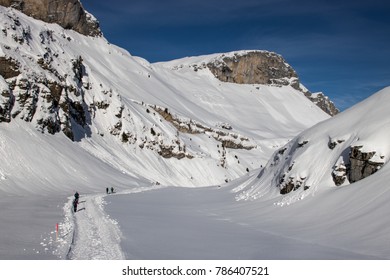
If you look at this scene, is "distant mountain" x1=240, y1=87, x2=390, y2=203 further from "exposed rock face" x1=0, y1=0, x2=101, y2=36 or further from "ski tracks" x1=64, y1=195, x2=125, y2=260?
"exposed rock face" x1=0, y1=0, x2=101, y2=36

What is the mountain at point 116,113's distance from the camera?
47.4m

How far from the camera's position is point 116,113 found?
2719 inches

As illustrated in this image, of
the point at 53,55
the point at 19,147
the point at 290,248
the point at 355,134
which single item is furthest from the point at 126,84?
the point at 290,248

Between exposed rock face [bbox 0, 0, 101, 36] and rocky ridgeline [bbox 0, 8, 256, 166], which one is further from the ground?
exposed rock face [bbox 0, 0, 101, 36]

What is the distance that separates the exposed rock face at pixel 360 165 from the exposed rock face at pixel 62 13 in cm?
9765

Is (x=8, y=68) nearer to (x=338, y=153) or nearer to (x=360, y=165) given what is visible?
(x=338, y=153)

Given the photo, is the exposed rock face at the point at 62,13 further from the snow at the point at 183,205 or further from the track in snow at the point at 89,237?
the track in snow at the point at 89,237

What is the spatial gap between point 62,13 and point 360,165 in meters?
110

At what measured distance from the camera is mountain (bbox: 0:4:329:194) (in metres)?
47.4

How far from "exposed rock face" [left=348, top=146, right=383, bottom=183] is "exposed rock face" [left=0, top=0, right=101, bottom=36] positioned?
97647mm

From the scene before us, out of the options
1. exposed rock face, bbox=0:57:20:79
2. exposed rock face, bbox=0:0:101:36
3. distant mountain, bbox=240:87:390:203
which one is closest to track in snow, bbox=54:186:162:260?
distant mountain, bbox=240:87:390:203

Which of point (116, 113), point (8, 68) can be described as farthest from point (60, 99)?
point (116, 113)

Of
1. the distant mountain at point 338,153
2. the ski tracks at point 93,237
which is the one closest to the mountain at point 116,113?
the ski tracks at point 93,237

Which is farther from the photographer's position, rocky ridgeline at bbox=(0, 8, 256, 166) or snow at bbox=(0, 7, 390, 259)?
rocky ridgeline at bbox=(0, 8, 256, 166)
